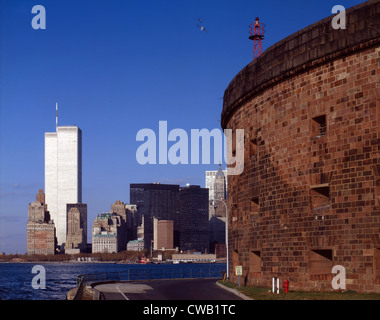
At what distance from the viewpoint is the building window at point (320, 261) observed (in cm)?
2856

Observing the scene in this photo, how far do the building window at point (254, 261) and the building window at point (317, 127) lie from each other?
8222 millimetres

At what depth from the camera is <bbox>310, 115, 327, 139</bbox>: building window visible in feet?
96.1

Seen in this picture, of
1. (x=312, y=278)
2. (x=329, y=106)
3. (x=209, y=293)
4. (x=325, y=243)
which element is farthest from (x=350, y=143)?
(x=209, y=293)

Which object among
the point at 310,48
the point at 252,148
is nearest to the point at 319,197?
the point at 310,48

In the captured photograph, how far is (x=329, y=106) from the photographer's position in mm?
28359

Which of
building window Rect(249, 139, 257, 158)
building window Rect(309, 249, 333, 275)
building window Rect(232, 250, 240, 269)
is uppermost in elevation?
building window Rect(249, 139, 257, 158)

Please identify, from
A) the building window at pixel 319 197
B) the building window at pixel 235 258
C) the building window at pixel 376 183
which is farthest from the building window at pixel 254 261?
the building window at pixel 376 183

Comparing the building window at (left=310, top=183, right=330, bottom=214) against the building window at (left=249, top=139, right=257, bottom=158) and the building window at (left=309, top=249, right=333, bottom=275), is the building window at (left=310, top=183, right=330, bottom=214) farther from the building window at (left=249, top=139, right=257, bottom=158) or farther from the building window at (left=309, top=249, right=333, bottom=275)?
the building window at (left=249, top=139, right=257, bottom=158)

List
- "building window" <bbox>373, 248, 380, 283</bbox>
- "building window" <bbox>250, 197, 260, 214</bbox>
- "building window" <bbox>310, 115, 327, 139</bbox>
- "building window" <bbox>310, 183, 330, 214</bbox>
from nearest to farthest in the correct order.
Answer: "building window" <bbox>373, 248, 380, 283</bbox>, "building window" <bbox>310, 183, 330, 214</bbox>, "building window" <bbox>310, 115, 327, 139</bbox>, "building window" <bbox>250, 197, 260, 214</bbox>

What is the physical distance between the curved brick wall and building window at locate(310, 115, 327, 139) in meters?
0.05

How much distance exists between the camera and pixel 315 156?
1142 inches

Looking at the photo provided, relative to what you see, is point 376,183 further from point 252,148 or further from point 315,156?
point 252,148

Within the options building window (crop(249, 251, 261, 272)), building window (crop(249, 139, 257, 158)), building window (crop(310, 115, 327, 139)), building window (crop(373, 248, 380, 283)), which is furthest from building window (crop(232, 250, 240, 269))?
building window (crop(373, 248, 380, 283))

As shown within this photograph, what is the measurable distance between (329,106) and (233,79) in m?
11.3
